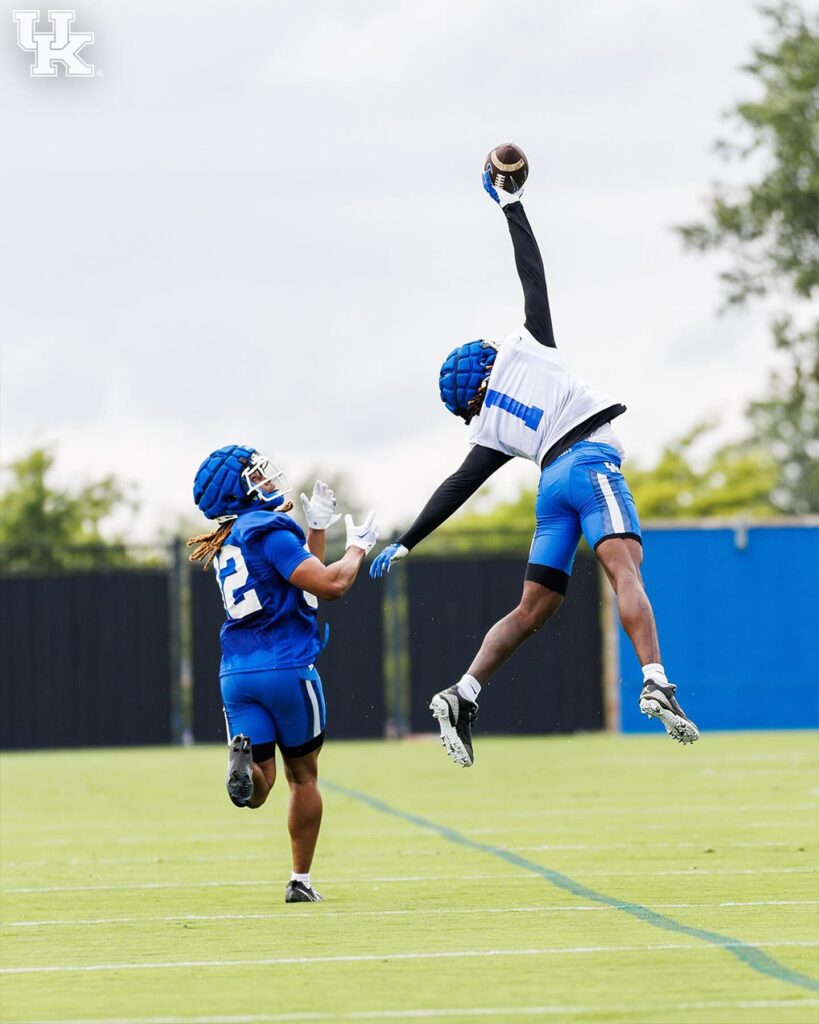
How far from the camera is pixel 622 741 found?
23.1 m

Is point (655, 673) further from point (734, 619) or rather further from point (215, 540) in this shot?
point (734, 619)

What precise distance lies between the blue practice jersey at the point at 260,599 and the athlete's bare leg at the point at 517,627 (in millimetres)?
796

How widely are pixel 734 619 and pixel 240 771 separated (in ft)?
57.9

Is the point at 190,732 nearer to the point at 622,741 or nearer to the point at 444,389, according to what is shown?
the point at 622,741

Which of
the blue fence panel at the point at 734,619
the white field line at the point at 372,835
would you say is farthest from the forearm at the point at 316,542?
the blue fence panel at the point at 734,619

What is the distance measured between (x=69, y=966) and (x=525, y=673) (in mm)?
18290

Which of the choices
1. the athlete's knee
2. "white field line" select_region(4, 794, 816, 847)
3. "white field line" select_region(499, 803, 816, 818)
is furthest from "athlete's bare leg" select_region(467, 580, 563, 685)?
"white field line" select_region(499, 803, 816, 818)

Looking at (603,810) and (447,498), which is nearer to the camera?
(447,498)

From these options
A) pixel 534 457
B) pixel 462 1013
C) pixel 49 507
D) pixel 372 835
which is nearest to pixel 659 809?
pixel 372 835

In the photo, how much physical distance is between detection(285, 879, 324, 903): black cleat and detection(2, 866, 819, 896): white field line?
0.73 metres

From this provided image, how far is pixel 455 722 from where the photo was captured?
844 centimetres

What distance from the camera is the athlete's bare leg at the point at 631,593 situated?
25.9 feet

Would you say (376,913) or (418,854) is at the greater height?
(376,913)

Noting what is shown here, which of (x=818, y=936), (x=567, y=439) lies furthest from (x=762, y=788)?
(x=818, y=936)
